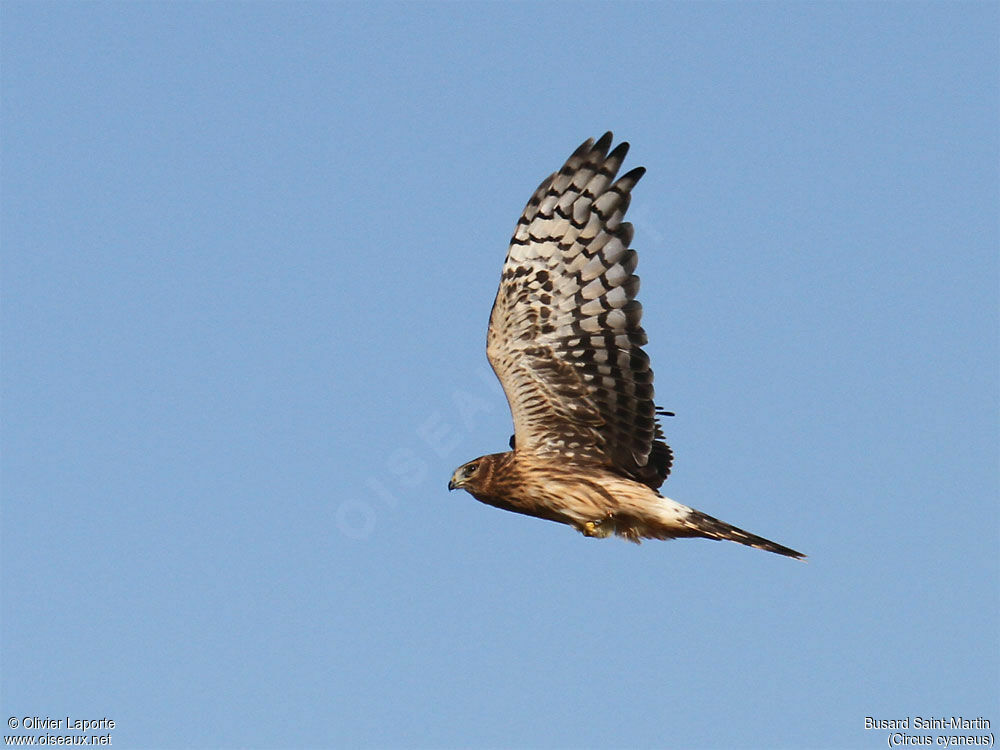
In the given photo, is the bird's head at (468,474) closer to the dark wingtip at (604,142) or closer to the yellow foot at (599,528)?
the yellow foot at (599,528)

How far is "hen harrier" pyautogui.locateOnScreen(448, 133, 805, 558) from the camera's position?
9.41 metres

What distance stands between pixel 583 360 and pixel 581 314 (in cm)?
32

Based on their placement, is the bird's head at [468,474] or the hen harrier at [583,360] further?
the bird's head at [468,474]

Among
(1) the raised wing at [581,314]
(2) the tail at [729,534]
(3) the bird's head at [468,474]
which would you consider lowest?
(2) the tail at [729,534]

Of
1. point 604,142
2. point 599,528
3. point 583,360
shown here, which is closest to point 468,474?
point 599,528

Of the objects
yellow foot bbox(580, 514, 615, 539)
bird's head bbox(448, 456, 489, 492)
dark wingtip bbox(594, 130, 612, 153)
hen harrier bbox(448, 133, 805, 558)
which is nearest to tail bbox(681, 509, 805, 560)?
hen harrier bbox(448, 133, 805, 558)

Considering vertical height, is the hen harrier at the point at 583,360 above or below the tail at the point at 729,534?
above

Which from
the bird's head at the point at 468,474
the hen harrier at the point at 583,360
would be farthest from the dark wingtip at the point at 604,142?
the bird's head at the point at 468,474

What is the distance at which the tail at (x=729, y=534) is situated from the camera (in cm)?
930

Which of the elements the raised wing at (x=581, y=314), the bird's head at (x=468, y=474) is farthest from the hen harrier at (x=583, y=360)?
the bird's head at (x=468, y=474)

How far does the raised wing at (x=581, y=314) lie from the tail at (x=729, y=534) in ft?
1.81

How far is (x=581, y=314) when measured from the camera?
945 cm

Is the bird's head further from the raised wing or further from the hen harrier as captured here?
the raised wing

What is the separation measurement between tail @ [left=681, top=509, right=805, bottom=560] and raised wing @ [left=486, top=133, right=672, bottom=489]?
0.55m
